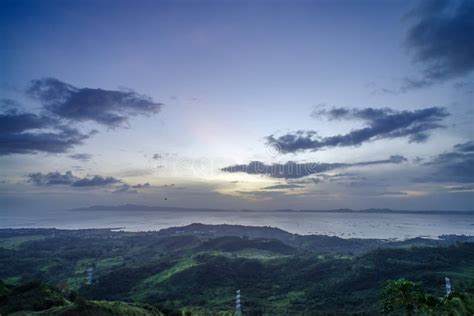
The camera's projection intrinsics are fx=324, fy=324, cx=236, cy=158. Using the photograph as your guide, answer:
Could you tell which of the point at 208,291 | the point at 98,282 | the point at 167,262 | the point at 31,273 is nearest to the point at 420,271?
the point at 208,291

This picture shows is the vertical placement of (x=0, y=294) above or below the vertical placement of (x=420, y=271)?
above

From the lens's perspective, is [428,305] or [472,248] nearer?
[428,305]

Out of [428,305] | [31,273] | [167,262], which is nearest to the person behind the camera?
[428,305]

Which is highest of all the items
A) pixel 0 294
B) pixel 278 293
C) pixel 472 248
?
pixel 0 294

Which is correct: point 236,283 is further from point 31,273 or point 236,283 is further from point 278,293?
point 31,273

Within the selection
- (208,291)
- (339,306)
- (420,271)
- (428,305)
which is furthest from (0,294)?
(420,271)

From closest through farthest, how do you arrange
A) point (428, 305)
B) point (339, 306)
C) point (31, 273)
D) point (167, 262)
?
point (428, 305)
point (339, 306)
point (31, 273)
point (167, 262)

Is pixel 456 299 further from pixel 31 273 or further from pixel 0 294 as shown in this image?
pixel 31 273

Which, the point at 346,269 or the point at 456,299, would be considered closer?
the point at 456,299

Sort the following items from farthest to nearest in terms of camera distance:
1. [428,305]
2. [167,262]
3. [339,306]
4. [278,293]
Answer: [167,262]
[278,293]
[339,306]
[428,305]
